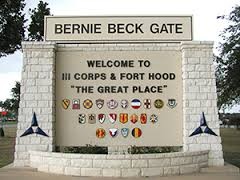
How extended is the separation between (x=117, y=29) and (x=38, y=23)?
55.5 ft

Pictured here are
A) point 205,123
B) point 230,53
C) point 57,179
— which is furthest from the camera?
point 230,53

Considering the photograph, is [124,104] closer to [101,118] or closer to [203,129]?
[101,118]

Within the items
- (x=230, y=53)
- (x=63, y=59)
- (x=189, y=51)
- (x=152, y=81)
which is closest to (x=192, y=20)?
(x=189, y=51)

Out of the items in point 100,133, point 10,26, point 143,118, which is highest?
point 10,26

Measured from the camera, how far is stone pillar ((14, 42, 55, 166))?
1034 cm

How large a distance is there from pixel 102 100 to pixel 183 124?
8.30ft

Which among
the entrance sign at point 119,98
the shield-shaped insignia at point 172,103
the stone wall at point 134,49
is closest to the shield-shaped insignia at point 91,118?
the entrance sign at point 119,98

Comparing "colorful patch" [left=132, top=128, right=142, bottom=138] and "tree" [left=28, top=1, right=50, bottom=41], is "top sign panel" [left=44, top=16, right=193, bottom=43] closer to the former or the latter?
"colorful patch" [left=132, top=128, right=142, bottom=138]

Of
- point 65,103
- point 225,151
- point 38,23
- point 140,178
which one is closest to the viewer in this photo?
point 140,178

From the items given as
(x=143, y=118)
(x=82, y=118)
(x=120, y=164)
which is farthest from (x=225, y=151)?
(x=120, y=164)

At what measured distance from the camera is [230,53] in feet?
77.5

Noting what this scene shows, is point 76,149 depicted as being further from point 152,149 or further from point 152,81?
point 152,81

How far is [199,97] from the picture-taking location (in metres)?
10.5

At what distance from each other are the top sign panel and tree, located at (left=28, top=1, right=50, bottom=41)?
48.6ft
